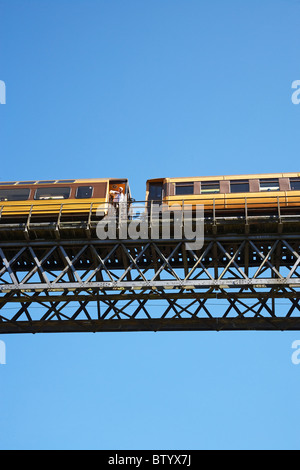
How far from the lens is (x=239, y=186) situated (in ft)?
86.5

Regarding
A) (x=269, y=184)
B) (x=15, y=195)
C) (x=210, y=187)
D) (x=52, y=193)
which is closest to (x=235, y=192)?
(x=210, y=187)

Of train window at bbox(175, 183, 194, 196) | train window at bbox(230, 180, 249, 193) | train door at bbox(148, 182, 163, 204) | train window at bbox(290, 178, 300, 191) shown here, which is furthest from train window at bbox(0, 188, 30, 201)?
train window at bbox(290, 178, 300, 191)

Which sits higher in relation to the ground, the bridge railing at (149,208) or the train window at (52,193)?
the train window at (52,193)

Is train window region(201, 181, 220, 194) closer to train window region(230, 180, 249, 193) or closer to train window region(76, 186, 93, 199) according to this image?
train window region(230, 180, 249, 193)

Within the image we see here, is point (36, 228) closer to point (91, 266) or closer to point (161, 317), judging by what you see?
point (91, 266)

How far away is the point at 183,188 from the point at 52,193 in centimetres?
510

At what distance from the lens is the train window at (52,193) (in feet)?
88.7

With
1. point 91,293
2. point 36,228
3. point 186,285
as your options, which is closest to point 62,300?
point 91,293

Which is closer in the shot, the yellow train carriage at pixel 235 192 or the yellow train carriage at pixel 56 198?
the yellow train carriage at pixel 235 192

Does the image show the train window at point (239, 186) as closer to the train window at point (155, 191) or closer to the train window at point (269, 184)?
the train window at point (269, 184)

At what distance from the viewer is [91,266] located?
86.2 ft

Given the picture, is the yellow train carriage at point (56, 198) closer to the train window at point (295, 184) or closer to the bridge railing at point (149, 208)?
the bridge railing at point (149, 208)

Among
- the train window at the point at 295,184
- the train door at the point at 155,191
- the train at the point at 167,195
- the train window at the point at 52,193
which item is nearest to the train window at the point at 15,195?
the train at the point at 167,195

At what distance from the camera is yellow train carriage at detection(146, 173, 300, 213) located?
25.7 m
